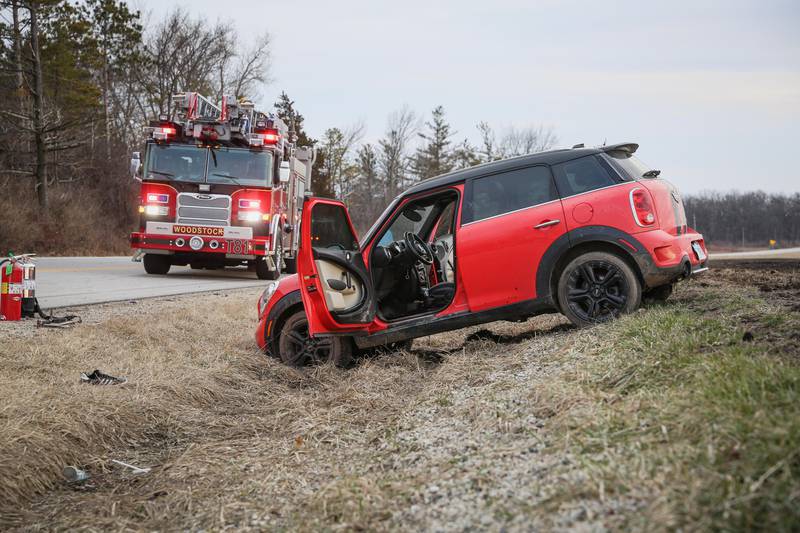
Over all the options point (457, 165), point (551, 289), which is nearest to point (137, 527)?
point (551, 289)

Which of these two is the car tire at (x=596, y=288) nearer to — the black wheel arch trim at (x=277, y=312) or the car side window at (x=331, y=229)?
the car side window at (x=331, y=229)

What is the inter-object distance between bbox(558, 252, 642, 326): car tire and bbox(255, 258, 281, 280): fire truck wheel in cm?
1091

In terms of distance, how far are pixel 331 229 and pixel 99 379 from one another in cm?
232

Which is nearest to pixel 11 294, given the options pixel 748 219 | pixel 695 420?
pixel 695 420

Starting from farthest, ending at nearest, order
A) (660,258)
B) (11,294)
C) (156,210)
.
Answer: (156,210)
(11,294)
(660,258)

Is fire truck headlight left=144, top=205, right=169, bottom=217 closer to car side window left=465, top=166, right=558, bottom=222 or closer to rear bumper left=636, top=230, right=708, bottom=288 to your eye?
car side window left=465, top=166, right=558, bottom=222

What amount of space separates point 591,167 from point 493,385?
237cm

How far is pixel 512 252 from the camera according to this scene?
5.78 m

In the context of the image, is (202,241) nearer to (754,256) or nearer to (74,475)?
(74,475)

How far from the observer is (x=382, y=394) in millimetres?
5090

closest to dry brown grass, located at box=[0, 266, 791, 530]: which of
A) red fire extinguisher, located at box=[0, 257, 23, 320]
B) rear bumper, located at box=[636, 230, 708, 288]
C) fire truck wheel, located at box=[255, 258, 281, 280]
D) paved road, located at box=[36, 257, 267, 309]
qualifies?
rear bumper, located at box=[636, 230, 708, 288]

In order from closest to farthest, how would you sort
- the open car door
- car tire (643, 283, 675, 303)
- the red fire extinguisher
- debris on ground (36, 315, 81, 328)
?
the open car door → car tire (643, 283, 675, 303) → debris on ground (36, 315, 81, 328) → the red fire extinguisher

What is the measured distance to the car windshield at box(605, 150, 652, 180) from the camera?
5.75 metres

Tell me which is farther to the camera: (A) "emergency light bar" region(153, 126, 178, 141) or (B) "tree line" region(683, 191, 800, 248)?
(B) "tree line" region(683, 191, 800, 248)
